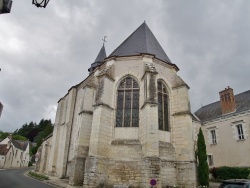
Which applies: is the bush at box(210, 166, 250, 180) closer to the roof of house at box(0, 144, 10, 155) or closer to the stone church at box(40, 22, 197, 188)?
the stone church at box(40, 22, 197, 188)

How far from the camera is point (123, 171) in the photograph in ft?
38.0

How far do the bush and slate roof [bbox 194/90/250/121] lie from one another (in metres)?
5.63

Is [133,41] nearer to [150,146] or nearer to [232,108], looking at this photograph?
[150,146]

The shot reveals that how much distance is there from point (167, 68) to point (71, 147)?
10.3 meters

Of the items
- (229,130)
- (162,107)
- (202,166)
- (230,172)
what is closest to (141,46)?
(162,107)

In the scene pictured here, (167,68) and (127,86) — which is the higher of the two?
(167,68)

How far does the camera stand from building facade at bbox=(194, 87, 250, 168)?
19609 mm

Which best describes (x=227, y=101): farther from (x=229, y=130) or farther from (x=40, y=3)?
(x=40, y=3)

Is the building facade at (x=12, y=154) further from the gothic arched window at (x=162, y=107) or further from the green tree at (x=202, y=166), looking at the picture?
the green tree at (x=202, y=166)

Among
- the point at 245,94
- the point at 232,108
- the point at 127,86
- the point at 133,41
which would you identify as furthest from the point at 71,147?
the point at 245,94

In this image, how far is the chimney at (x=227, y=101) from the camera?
2200 centimetres

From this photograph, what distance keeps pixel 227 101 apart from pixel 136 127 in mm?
14332

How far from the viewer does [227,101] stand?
22.5m

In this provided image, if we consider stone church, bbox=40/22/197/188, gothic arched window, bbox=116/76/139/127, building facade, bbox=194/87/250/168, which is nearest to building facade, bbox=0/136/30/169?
stone church, bbox=40/22/197/188
